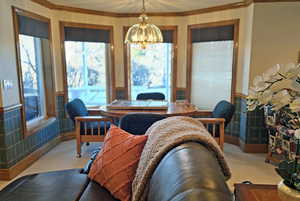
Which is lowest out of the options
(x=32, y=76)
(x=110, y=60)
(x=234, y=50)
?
(x=32, y=76)

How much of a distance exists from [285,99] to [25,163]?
3.19 meters

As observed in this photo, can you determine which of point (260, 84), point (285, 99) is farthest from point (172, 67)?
point (285, 99)

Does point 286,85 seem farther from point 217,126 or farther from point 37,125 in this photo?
point 37,125

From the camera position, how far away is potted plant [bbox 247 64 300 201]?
3.17 ft

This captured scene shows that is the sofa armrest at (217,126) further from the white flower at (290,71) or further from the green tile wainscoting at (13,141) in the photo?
the green tile wainscoting at (13,141)

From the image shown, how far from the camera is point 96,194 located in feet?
5.25

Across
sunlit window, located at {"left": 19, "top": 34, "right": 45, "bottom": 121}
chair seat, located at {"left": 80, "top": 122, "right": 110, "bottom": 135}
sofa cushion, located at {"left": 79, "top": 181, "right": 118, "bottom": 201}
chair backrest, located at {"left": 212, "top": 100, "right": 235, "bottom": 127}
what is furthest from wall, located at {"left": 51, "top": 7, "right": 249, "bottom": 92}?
sofa cushion, located at {"left": 79, "top": 181, "right": 118, "bottom": 201}

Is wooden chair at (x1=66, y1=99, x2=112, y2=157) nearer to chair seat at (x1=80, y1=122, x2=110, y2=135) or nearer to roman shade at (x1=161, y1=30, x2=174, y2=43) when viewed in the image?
chair seat at (x1=80, y1=122, x2=110, y2=135)

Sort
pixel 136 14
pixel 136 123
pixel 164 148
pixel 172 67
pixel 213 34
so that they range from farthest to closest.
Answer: pixel 172 67
pixel 136 14
pixel 213 34
pixel 136 123
pixel 164 148

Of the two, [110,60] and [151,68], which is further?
[151,68]

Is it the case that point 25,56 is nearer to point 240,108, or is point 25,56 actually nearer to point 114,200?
point 114,200

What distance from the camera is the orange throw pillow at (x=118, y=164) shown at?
5.25ft

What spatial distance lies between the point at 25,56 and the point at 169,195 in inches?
130

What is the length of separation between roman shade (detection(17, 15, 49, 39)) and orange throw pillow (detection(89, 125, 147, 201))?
2.18 metres
